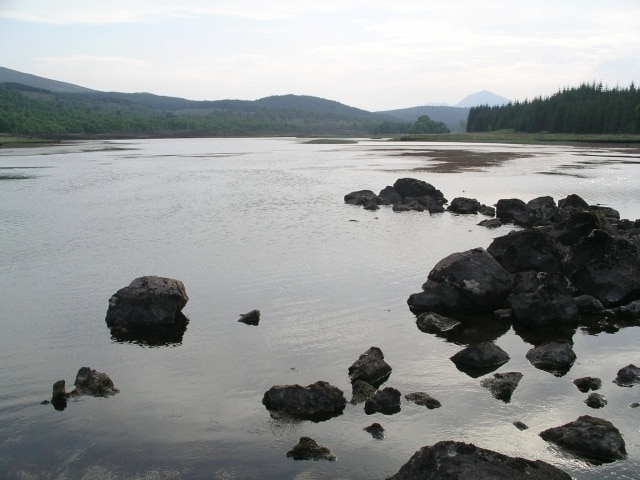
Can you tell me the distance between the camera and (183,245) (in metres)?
34.6

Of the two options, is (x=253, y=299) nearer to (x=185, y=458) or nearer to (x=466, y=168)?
(x=185, y=458)

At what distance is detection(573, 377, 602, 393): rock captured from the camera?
15.8 metres

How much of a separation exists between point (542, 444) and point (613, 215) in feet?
102

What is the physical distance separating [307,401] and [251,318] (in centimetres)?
680

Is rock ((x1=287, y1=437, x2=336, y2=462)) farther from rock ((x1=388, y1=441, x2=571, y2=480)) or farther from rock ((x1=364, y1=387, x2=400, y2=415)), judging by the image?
rock ((x1=364, y1=387, x2=400, y2=415))

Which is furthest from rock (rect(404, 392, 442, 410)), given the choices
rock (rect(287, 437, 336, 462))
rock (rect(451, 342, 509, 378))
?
rock (rect(287, 437, 336, 462))

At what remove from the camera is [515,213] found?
139 feet

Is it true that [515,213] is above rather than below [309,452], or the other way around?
above

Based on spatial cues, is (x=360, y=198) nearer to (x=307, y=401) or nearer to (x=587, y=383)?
(x=587, y=383)

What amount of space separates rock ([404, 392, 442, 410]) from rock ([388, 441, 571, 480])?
3.98 meters

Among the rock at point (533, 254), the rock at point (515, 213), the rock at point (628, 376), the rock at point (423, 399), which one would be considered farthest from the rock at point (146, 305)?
the rock at point (515, 213)

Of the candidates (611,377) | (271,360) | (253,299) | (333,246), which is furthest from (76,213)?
(611,377)

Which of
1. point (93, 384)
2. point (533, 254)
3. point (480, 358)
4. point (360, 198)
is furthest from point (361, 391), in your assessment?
point (360, 198)

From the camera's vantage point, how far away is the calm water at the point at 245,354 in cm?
1285
